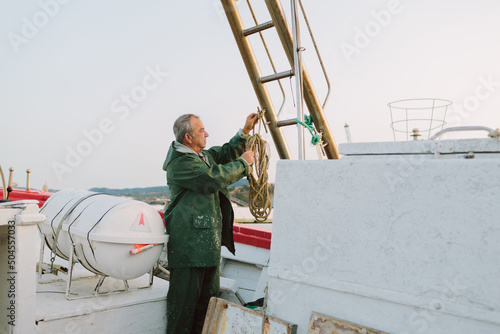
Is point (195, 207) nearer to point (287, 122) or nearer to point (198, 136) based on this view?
point (198, 136)

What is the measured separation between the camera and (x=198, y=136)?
3.72 m

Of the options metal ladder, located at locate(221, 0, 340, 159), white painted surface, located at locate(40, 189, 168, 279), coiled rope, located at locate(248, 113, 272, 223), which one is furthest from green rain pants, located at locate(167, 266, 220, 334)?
metal ladder, located at locate(221, 0, 340, 159)

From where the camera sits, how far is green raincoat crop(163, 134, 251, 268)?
3.40m

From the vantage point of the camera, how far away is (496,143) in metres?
2.14

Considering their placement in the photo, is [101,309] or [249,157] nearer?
[101,309]

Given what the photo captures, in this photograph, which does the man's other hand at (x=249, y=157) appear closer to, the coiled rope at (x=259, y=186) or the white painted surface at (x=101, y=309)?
the coiled rope at (x=259, y=186)

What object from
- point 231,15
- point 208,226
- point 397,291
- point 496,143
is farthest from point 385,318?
point 231,15

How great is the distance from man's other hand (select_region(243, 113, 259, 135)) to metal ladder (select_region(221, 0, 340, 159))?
130 mm

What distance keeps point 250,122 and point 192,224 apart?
3.68 feet

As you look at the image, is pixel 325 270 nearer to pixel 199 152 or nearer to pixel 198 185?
pixel 198 185

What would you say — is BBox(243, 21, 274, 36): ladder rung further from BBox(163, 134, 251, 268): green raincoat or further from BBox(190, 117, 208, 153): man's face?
BBox(163, 134, 251, 268): green raincoat

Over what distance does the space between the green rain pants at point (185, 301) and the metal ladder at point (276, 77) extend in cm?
132

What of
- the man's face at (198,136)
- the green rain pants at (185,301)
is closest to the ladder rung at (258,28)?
Answer: the man's face at (198,136)

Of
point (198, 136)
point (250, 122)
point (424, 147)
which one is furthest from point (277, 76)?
point (424, 147)
